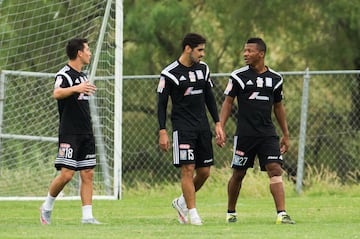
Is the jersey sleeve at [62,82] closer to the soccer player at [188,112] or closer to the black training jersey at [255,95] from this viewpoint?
the soccer player at [188,112]

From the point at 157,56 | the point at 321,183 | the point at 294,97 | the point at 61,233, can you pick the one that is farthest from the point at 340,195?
the point at 157,56

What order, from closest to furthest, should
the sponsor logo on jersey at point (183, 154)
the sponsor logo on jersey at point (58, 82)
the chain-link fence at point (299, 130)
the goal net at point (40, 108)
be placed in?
1. the sponsor logo on jersey at point (183, 154)
2. the sponsor logo on jersey at point (58, 82)
3. the goal net at point (40, 108)
4. the chain-link fence at point (299, 130)

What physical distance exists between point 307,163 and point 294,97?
5.93 feet

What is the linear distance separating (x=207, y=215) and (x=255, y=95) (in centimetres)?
219

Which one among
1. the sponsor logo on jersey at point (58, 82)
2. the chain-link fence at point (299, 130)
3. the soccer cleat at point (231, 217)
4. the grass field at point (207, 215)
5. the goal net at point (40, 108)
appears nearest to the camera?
the grass field at point (207, 215)

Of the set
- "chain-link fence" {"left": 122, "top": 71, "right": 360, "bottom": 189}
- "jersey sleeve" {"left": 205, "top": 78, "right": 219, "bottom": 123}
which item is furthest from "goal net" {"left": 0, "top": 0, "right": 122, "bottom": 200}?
"jersey sleeve" {"left": 205, "top": 78, "right": 219, "bottom": 123}

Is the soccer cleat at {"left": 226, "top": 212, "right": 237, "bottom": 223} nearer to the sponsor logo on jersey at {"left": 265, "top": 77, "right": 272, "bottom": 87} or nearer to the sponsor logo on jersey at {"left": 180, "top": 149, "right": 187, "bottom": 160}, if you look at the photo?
the sponsor logo on jersey at {"left": 180, "top": 149, "right": 187, "bottom": 160}

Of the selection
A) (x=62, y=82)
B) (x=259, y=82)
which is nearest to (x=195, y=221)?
(x=259, y=82)

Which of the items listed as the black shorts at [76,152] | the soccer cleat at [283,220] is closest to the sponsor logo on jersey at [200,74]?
the black shorts at [76,152]

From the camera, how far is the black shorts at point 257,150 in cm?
1202

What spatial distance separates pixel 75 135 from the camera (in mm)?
11945

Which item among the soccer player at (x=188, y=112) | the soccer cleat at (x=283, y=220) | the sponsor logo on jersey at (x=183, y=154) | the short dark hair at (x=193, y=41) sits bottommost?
the soccer cleat at (x=283, y=220)

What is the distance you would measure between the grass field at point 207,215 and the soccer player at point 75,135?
0.33 metres

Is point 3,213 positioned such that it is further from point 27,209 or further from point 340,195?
point 340,195
